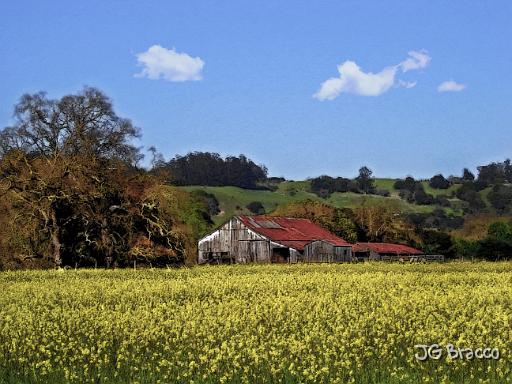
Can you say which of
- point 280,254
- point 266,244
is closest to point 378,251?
point 280,254

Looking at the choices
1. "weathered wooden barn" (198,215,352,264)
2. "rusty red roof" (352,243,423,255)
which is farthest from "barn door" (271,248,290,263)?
"rusty red roof" (352,243,423,255)

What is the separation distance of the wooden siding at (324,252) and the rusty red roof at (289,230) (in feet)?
1.79

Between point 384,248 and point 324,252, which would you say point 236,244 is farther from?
point 384,248

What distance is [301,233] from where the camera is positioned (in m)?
79.0

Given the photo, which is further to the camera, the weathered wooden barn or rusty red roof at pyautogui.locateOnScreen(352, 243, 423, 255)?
rusty red roof at pyautogui.locateOnScreen(352, 243, 423, 255)

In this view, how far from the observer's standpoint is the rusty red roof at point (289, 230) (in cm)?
7388

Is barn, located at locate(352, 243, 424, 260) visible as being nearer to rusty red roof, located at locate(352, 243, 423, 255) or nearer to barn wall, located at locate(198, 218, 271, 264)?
rusty red roof, located at locate(352, 243, 423, 255)

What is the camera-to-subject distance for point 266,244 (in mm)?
73250

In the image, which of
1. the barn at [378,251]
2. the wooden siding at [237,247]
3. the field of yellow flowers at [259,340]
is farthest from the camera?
the barn at [378,251]

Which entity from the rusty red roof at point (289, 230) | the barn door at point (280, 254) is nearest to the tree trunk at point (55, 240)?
the rusty red roof at point (289, 230)

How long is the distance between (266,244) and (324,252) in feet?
21.1

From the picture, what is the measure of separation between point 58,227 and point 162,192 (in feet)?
24.6

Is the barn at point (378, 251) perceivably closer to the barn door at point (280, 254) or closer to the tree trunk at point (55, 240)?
the barn door at point (280, 254)

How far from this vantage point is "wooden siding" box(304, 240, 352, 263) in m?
73.0
